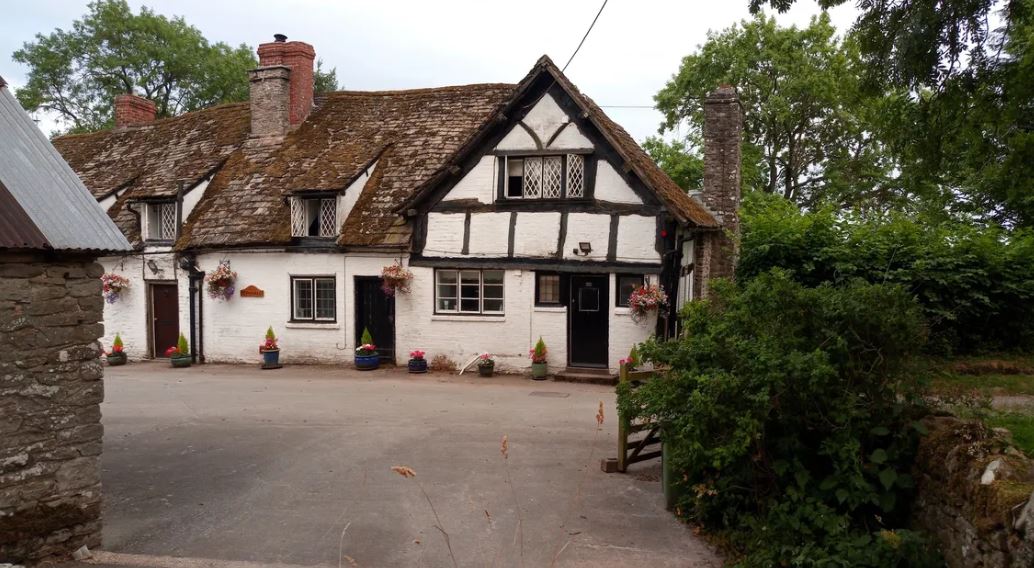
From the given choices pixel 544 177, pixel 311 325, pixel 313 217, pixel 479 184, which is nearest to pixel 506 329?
pixel 479 184

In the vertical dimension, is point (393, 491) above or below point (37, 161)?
below

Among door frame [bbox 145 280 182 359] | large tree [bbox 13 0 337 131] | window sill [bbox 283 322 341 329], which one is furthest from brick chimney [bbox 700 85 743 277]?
large tree [bbox 13 0 337 131]

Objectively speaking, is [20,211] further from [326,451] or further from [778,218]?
[778,218]

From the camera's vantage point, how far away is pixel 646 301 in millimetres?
14406

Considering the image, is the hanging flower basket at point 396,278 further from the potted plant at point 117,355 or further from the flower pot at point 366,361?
the potted plant at point 117,355

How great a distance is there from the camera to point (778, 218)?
11969mm

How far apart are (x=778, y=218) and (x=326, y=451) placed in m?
8.29

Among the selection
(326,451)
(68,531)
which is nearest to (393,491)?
(326,451)

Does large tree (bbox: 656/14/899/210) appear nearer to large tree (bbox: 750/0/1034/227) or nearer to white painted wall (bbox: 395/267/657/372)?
white painted wall (bbox: 395/267/657/372)

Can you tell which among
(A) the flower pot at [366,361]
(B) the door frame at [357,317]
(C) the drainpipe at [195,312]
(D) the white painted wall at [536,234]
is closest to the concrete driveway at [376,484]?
(A) the flower pot at [366,361]

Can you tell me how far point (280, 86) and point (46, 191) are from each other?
48.6 ft

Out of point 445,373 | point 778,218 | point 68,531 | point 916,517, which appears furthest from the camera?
point 445,373

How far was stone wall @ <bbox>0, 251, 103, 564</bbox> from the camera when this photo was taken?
213 inches

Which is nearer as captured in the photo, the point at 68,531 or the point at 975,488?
the point at 975,488
